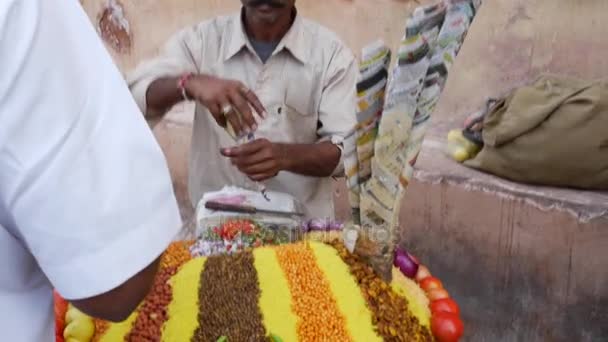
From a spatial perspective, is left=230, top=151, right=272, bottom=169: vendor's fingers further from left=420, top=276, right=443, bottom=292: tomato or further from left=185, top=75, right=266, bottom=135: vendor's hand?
left=420, top=276, right=443, bottom=292: tomato

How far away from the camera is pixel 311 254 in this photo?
153cm

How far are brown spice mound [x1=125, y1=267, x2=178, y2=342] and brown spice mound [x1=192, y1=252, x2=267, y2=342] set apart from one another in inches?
2.8

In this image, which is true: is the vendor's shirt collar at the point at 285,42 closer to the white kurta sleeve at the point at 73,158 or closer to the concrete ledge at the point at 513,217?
the concrete ledge at the point at 513,217

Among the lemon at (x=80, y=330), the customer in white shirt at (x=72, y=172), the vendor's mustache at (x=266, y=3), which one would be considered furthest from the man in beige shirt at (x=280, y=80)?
the customer in white shirt at (x=72, y=172)

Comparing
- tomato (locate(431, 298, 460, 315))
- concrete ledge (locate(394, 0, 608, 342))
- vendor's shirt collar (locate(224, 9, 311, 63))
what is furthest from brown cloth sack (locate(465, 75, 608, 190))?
tomato (locate(431, 298, 460, 315))

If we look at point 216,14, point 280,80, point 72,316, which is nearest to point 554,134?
point 280,80

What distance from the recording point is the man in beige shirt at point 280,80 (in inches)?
79.0

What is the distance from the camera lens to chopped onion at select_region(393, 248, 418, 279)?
160 centimetres

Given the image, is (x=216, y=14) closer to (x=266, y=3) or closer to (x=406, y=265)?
(x=266, y=3)

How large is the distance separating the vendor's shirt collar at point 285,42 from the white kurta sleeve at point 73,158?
142 cm

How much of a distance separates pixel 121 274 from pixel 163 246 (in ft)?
0.17

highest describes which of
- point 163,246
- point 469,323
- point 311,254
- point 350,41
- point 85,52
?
point 85,52

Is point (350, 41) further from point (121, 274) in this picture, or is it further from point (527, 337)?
point (121, 274)

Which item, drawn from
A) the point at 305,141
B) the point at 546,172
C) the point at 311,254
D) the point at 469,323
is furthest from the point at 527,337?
the point at 311,254
